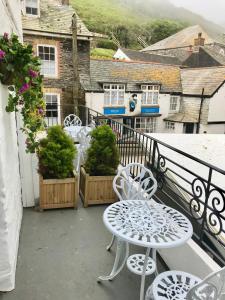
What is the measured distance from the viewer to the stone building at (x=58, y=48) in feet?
36.8

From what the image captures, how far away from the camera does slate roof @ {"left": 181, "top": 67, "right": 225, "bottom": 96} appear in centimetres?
1652

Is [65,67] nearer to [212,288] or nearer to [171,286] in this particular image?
[171,286]

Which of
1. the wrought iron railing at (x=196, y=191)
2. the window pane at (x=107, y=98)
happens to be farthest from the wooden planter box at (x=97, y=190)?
the window pane at (x=107, y=98)

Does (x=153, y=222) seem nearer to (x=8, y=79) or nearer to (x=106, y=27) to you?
(x=8, y=79)

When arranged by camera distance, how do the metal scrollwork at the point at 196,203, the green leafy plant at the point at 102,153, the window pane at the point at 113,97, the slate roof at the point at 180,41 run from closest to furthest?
the metal scrollwork at the point at 196,203 → the green leafy plant at the point at 102,153 → the window pane at the point at 113,97 → the slate roof at the point at 180,41

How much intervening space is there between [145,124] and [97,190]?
13.8 metres

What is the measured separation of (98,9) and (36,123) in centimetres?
5806

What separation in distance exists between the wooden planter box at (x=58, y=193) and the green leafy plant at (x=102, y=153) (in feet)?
1.08

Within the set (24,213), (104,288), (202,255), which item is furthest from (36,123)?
(202,255)

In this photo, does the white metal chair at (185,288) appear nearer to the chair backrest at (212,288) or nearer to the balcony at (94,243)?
the chair backrest at (212,288)

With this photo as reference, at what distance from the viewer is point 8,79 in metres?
1.82

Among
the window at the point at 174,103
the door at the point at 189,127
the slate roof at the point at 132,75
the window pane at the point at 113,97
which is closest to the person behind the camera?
the slate roof at the point at 132,75

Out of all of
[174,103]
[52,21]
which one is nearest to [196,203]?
[52,21]

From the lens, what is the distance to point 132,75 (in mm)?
15828
